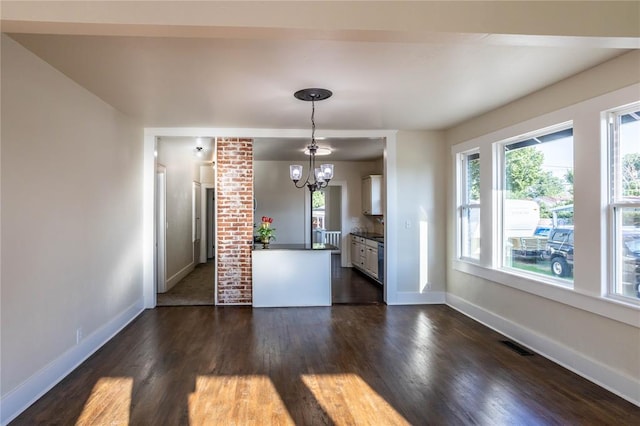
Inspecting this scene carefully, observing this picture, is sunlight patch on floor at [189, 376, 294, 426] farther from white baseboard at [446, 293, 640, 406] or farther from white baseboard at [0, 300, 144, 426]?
white baseboard at [446, 293, 640, 406]

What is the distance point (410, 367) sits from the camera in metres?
3.39

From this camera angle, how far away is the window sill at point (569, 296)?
9.37 feet

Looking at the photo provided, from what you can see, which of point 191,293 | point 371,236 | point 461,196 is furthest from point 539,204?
point 191,293

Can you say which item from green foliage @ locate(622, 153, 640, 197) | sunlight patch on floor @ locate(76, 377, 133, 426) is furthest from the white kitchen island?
green foliage @ locate(622, 153, 640, 197)

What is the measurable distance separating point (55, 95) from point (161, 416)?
2.59 metres

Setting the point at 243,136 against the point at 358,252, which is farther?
the point at 358,252

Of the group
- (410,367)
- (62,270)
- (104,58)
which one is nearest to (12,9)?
(104,58)

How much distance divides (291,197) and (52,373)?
254 inches

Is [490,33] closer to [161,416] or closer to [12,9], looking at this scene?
[12,9]

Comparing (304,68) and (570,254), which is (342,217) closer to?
(570,254)

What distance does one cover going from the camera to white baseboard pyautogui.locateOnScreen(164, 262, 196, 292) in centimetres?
677

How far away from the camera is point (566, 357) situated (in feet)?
11.2

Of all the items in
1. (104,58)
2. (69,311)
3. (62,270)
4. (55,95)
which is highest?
(104,58)

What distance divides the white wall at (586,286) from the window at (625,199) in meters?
0.08
